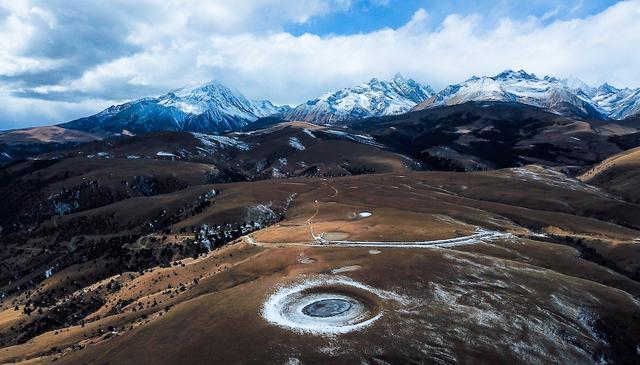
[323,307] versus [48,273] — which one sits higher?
[323,307]

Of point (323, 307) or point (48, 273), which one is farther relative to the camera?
point (48, 273)

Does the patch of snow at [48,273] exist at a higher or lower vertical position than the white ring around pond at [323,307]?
lower

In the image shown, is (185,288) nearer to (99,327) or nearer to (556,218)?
(99,327)

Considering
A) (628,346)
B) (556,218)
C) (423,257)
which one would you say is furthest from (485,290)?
(556,218)

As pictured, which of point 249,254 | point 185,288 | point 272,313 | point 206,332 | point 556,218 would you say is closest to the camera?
point 206,332

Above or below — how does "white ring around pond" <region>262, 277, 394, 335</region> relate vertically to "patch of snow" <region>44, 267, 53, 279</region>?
above

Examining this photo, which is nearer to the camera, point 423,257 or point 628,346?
point 628,346

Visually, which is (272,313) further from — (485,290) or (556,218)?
(556,218)

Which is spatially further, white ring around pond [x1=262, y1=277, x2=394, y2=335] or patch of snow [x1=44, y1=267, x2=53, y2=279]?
patch of snow [x1=44, y1=267, x2=53, y2=279]

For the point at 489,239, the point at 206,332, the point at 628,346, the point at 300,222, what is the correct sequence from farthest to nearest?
the point at 300,222 < the point at 489,239 < the point at 628,346 < the point at 206,332

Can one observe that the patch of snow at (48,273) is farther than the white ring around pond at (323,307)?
Yes

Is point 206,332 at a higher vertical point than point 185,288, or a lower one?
higher
